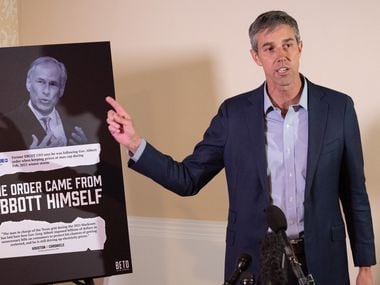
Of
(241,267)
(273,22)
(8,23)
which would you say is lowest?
(241,267)

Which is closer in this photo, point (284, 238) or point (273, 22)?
point (284, 238)

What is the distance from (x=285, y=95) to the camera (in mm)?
1938

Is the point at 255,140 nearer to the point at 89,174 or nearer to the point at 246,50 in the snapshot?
the point at 89,174

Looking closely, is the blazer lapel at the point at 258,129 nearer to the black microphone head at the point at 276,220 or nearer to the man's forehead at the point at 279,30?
the man's forehead at the point at 279,30

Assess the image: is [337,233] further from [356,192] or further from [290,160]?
[290,160]

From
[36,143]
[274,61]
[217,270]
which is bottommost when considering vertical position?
[217,270]

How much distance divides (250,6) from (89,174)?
119 centimetres

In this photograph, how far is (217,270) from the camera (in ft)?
9.55

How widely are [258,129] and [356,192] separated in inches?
15.7

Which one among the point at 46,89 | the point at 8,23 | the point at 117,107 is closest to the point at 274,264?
the point at 117,107

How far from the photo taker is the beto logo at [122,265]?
217 cm

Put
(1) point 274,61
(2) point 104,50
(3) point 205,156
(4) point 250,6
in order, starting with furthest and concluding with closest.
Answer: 1. (4) point 250,6
2. (2) point 104,50
3. (3) point 205,156
4. (1) point 274,61

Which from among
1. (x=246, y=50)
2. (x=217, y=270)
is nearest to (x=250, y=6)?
(x=246, y=50)

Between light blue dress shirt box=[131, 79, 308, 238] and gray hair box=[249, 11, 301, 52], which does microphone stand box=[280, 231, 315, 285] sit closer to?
light blue dress shirt box=[131, 79, 308, 238]
